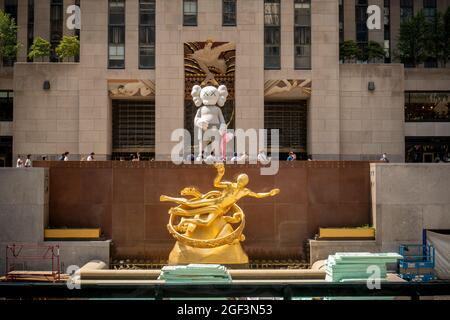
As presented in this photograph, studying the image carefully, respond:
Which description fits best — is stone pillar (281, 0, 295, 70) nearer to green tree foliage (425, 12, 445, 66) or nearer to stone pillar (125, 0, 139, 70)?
stone pillar (125, 0, 139, 70)

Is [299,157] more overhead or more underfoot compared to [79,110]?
more underfoot

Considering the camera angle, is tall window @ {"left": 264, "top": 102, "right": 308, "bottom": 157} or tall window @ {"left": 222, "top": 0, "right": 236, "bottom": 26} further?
tall window @ {"left": 264, "top": 102, "right": 308, "bottom": 157}

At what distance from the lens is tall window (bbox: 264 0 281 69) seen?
3631 cm

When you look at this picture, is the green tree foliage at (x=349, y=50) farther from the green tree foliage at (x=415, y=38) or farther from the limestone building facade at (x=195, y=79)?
the limestone building facade at (x=195, y=79)

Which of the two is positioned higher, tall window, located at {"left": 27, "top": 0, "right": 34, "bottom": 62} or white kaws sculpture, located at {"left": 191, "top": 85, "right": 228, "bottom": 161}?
tall window, located at {"left": 27, "top": 0, "right": 34, "bottom": 62}

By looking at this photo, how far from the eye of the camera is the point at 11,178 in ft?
71.2

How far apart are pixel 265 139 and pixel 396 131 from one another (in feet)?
27.4

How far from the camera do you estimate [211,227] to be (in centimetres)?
1998

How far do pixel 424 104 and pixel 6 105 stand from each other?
29.9 metres

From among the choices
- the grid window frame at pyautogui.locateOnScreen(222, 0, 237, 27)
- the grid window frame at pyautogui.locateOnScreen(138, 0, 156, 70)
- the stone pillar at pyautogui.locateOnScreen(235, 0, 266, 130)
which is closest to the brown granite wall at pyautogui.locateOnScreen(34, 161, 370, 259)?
the stone pillar at pyautogui.locateOnScreen(235, 0, 266, 130)

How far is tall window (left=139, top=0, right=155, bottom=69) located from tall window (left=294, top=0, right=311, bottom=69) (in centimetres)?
907
